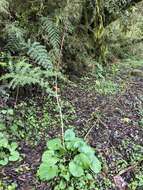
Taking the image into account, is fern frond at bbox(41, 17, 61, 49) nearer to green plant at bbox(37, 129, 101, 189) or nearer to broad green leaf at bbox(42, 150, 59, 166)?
green plant at bbox(37, 129, 101, 189)

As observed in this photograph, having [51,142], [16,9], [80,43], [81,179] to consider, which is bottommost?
[81,179]

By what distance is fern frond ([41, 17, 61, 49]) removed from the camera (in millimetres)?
4637

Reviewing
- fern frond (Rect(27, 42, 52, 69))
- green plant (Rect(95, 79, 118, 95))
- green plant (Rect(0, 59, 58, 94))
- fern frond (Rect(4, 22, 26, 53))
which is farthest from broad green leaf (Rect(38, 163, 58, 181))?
green plant (Rect(95, 79, 118, 95))

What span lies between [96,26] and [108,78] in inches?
36.7

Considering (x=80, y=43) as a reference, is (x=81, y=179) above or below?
below

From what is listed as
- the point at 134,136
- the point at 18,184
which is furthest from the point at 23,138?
the point at 134,136

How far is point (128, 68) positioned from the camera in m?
6.76

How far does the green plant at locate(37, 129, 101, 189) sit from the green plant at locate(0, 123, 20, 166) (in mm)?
290

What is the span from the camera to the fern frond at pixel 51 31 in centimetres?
464

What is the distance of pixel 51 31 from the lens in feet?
15.3

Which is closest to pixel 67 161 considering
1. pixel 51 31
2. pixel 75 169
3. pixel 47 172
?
pixel 75 169

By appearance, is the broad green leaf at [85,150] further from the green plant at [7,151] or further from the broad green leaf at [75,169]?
the green plant at [7,151]

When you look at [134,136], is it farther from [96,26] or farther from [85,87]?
[96,26]

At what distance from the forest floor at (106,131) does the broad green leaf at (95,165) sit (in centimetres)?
13
